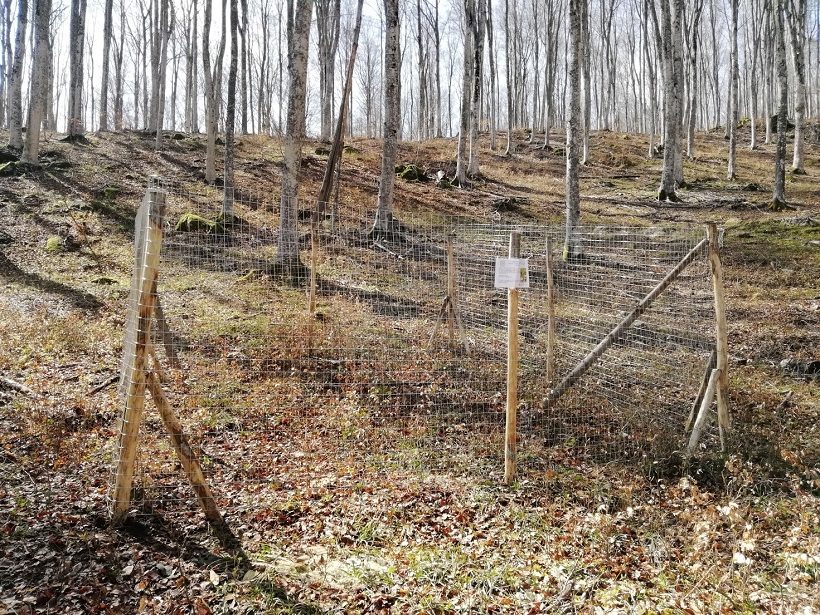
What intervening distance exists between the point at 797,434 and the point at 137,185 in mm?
18872

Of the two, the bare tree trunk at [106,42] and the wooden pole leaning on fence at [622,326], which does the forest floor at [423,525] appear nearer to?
the wooden pole leaning on fence at [622,326]

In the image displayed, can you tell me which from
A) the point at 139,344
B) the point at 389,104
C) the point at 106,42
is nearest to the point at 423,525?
the point at 139,344

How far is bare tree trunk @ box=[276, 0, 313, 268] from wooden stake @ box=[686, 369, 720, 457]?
8.21 m

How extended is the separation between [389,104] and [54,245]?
28.9 feet

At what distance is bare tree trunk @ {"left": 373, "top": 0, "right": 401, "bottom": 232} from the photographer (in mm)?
13023

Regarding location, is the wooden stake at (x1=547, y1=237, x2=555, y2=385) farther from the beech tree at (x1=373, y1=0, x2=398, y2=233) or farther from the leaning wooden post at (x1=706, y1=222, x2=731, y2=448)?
the beech tree at (x1=373, y1=0, x2=398, y2=233)

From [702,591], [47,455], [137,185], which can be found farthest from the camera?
[137,185]

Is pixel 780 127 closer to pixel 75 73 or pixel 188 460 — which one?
pixel 188 460

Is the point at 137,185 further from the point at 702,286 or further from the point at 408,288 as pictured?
the point at 702,286

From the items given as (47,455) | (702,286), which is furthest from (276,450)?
(702,286)

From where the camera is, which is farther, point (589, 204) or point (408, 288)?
point (589, 204)

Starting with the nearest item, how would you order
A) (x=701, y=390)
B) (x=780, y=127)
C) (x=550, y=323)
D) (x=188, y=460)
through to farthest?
(x=188, y=460)
(x=701, y=390)
(x=550, y=323)
(x=780, y=127)

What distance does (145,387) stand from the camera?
147 inches

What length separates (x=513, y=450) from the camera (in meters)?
4.91
